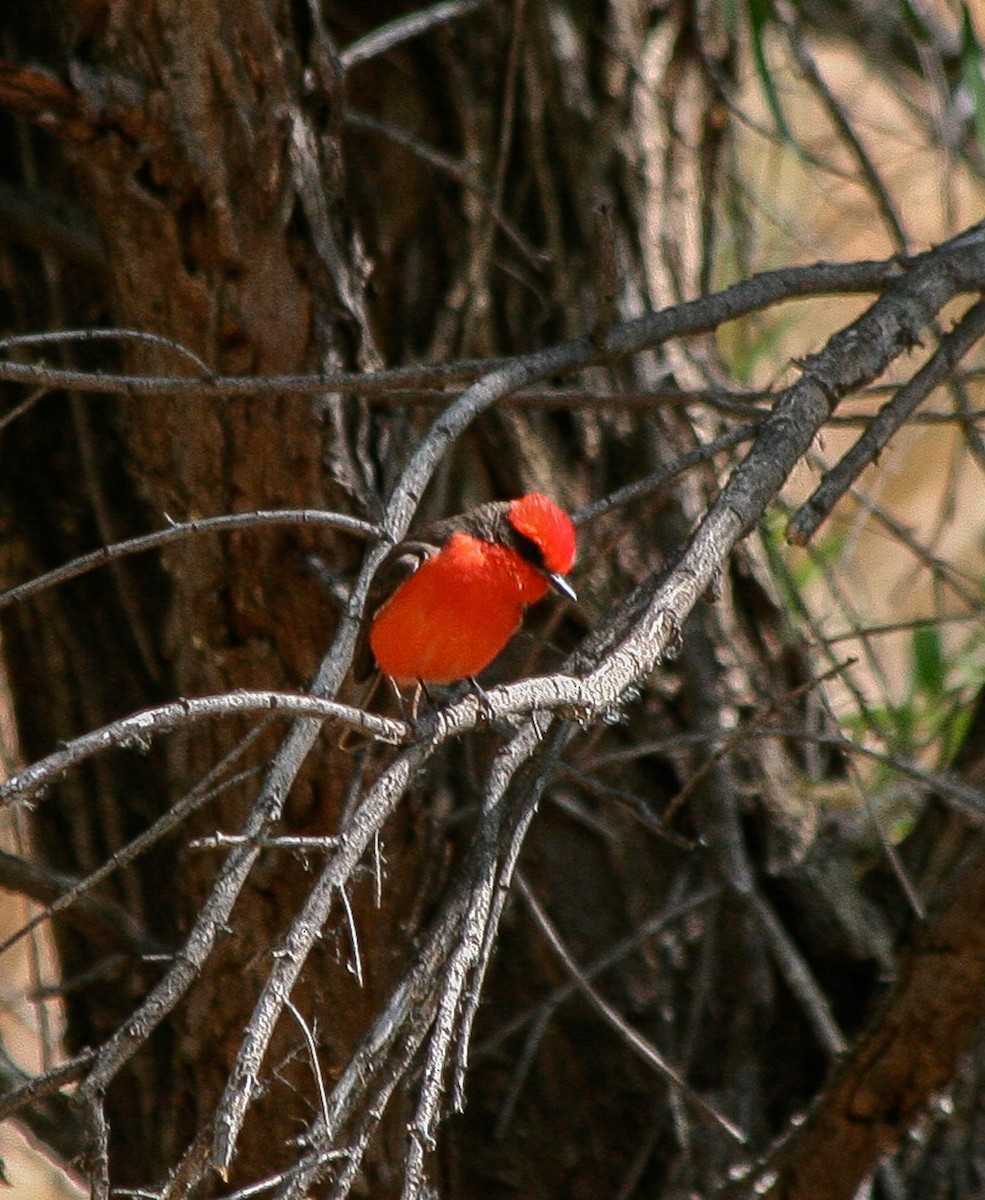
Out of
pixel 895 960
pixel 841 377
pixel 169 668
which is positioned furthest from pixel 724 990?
pixel 841 377

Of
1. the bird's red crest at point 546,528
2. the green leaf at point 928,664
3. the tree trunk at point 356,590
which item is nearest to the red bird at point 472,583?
the bird's red crest at point 546,528

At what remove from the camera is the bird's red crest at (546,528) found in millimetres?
3365

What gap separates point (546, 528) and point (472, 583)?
0.23 metres

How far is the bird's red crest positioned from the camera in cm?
337

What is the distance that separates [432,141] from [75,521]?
1.36m

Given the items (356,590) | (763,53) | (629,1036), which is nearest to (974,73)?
(763,53)

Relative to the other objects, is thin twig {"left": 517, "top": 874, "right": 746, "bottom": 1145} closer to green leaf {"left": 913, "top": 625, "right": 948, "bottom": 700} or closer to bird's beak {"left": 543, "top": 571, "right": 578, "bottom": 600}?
bird's beak {"left": 543, "top": 571, "right": 578, "bottom": 600}

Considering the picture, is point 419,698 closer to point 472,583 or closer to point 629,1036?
point 472,583

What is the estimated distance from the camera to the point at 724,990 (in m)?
3.85

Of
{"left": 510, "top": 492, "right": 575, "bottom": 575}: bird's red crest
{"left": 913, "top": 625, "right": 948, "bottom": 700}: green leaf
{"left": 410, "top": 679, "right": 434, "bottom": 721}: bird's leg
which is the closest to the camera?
{"left": 510, "top": 492, "right": 575, "bottom": 575}: bird's red crest

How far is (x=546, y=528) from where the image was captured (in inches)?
133

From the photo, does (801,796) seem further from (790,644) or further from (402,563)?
(402,563)

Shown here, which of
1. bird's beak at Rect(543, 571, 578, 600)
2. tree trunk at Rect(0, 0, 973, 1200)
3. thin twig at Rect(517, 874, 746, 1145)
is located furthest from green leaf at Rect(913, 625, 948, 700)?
thin twig at Rect(517, 874, 746, 1145)

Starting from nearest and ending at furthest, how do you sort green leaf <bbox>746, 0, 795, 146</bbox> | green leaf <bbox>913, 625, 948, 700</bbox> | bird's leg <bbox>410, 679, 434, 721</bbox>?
green leaf <bbox>746, 0, 795, 146</bbox>, bird's leg <bbox>410, 679, 434, 721</bbox>, green leaf <bbox>913, 625, 948, 700</bbox>
